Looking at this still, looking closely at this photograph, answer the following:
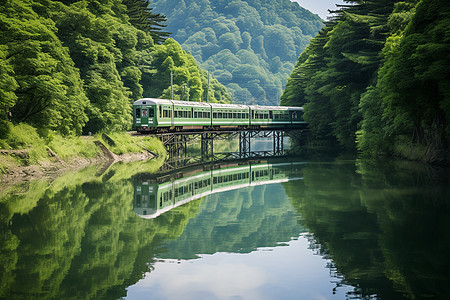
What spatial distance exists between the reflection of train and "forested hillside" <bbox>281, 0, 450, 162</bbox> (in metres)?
7.67

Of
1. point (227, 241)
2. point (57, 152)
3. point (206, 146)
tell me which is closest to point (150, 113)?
point (57, 152)

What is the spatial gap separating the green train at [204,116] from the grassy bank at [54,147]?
6.86 ft

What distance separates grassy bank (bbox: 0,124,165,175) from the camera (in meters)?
28.2

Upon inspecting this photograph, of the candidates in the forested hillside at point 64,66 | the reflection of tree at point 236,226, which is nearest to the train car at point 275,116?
the forested hillside at point 64,66

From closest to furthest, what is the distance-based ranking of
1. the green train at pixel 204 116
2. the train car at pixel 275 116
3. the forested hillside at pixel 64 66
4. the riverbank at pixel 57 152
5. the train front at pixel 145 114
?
the riverbank at pixel 57 152
the forested hillside at pixel 64 66
the train front at pixel 145 114
the green train at pixel 204 116
the train car at pixel 275 116

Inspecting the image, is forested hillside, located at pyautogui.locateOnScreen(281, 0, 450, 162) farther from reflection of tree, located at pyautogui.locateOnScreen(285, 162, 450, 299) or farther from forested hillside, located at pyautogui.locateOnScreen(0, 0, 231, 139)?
forested hillside, located at pyautogui.locateOnScreen(0, 0, 231, 139)

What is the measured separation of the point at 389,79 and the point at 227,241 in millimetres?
21130

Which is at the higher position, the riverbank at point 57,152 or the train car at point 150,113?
A: the train car at point 150,113

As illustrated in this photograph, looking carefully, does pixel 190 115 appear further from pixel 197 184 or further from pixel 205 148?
pixel 197 184

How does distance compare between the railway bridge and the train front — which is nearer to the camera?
the train front

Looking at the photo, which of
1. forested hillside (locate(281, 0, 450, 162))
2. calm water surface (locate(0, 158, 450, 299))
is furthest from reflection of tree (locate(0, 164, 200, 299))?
forested hillside (locate(281, 0, 450, 162))

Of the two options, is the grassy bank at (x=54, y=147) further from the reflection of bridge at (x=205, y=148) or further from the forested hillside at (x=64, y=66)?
the reflection of bridge at (x=205, y=148)

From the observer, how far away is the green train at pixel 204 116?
4356 centimetres

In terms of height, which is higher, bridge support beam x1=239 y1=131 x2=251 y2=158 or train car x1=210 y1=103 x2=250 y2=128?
train car x1=210 y1=103 x2=250 y2=128
